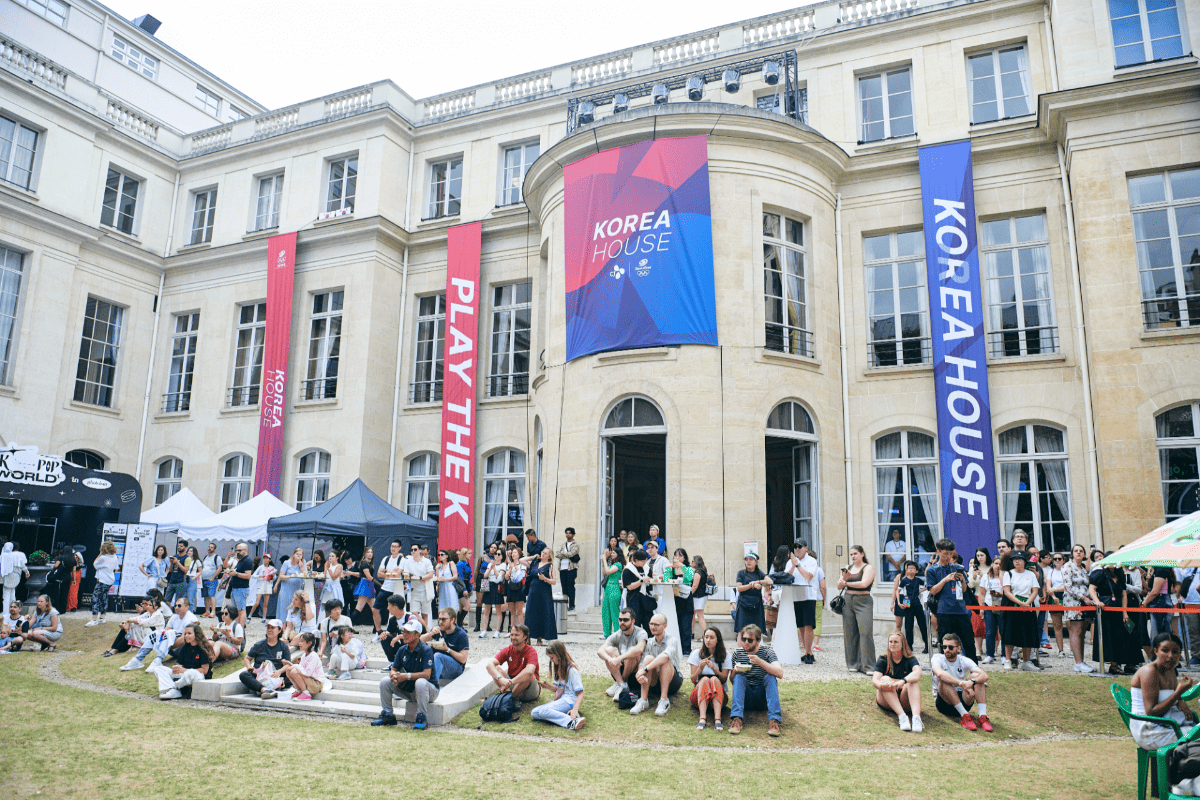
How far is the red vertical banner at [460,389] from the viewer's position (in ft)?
66.3

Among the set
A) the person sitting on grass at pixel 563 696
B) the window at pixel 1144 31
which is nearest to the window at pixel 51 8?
the person sitting on grass at pixel 563 696

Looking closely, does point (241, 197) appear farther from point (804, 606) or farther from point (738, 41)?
point (804, 606)

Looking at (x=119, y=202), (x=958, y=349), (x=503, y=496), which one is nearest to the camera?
(x=958, y=349)

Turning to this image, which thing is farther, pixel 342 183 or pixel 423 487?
pixel 342 183

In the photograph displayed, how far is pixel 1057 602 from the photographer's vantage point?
477 inches

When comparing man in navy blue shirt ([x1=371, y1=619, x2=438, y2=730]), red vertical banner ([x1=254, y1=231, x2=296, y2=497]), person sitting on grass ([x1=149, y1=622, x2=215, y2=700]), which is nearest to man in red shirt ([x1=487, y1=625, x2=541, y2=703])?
man in navy blue shirt ([x1=371, y1=619, x2=438, y2=730])

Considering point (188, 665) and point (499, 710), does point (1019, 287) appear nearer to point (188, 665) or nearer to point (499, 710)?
point (499, 710)

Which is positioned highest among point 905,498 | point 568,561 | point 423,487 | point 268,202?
point 268,202

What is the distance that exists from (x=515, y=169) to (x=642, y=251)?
7.81 meters

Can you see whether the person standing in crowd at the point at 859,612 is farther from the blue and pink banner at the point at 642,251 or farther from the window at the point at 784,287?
the window at the point at 784,287

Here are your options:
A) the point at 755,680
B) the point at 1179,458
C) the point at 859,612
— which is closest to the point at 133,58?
the point at 859,612

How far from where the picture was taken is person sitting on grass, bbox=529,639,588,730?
362 inches

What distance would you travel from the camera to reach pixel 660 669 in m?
9.67

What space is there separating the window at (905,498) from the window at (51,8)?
29425 millimetres
